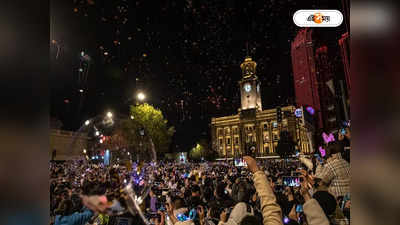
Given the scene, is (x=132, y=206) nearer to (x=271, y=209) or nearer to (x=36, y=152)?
(x=36, y=152)

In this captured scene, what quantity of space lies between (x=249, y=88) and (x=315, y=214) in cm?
7251

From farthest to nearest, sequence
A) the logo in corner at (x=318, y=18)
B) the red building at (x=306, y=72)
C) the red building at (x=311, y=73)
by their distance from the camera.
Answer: the red building at (x=306, y=72) → the red building at (x=311, y=73) → the logo in corner at (x=318, y=18)

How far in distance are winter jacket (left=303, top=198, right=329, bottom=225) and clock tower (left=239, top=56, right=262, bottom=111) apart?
6539cm

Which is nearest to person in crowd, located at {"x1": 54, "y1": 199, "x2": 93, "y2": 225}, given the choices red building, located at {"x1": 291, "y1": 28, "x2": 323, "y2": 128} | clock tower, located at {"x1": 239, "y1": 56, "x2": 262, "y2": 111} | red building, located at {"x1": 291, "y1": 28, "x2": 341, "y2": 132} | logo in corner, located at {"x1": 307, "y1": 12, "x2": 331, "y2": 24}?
logo in corner, located at {"x1": 307, "y1": 12, "x2": 331, "y2": 24}

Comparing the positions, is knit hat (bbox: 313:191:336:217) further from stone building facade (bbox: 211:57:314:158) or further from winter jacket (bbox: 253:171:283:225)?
stone building facade (bbox: 211:57:314:158)

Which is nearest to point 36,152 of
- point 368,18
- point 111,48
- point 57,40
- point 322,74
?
point 368,18

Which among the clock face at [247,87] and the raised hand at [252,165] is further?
the clock face at [247,87]

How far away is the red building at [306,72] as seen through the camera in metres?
30.0

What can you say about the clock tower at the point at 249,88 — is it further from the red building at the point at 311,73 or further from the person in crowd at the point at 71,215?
the person in crowd at the point at 71,215

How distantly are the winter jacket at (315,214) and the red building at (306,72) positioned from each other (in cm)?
2916

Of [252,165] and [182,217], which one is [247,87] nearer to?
[182,217]

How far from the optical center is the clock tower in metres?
68.2

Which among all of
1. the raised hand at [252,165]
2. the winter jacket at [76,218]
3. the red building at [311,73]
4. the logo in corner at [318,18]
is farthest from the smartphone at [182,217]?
the red building at [311,73]

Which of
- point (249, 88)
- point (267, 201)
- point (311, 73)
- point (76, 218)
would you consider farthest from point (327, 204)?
point (249, 88)
